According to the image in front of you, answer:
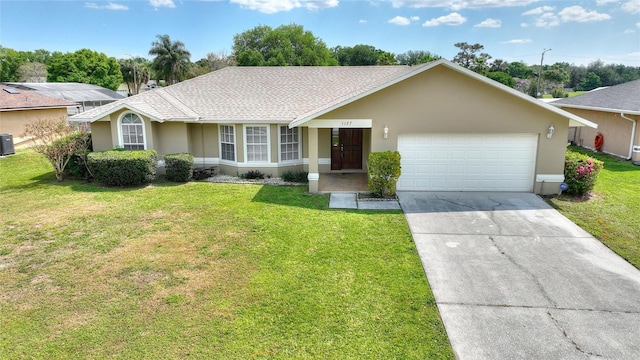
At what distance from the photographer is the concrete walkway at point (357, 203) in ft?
40.2

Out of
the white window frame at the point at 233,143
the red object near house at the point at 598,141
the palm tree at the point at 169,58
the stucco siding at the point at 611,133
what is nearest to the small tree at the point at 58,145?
the white window frame at the point at 233,143

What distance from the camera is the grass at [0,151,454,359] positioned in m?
5.85

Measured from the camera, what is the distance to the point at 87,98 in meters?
41.8

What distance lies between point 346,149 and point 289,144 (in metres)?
2.56

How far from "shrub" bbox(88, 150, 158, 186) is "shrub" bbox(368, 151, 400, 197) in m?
8.25

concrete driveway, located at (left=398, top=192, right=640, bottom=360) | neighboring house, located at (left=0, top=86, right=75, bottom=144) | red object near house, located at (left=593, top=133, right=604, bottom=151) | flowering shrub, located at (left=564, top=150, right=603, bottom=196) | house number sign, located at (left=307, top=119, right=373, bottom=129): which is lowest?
concrete driveway, located at (left=398, top=192, right=640, bottom=360)

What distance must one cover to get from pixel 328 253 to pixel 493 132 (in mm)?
7628

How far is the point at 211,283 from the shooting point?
7.61m

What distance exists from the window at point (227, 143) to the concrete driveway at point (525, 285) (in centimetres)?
806

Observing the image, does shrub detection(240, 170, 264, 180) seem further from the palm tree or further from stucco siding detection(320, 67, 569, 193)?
the palm tree

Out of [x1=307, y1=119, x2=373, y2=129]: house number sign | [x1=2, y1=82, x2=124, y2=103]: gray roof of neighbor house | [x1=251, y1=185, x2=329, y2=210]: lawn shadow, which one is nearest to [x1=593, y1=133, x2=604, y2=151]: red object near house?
[x1=307, y1=119, x2=373, y2=129]: house number sign

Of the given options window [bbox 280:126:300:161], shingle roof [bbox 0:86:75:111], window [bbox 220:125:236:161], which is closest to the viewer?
window [bbox 280:126:300:161]

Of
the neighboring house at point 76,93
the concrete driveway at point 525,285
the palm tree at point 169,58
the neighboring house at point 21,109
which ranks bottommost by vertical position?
the concrete driveway at point 525,285

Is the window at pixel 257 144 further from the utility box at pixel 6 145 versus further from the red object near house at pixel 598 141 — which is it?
the red object near house at pixel 598 141
